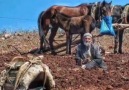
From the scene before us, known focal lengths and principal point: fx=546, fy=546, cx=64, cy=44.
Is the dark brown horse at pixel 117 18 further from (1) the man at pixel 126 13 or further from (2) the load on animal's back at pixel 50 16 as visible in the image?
(2) the load on animal's back at pixel 50 16

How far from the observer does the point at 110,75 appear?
11641 mm

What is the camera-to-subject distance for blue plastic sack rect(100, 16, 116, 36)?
753 inches

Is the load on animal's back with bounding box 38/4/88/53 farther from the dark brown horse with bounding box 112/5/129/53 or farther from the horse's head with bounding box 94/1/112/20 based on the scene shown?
the dark brown horse with bounding box 112/5/129/53

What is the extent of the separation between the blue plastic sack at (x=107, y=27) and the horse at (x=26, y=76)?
A: 11.2m

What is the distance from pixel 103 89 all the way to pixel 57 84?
1.01 m

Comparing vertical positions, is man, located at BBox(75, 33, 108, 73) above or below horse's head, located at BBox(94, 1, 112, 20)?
below

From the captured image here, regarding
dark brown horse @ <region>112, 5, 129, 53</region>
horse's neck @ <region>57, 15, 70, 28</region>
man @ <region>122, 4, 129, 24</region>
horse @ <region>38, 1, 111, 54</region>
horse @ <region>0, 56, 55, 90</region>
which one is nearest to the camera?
horse @ <region>0, 56, 55, 90</region>

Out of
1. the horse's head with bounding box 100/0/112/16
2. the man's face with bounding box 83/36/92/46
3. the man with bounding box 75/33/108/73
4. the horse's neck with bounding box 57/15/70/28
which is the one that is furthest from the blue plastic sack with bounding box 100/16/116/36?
the man's face with bounding box 83/36/92/46

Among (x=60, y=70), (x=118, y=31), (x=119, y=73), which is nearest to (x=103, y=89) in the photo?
(x=119, y=73)

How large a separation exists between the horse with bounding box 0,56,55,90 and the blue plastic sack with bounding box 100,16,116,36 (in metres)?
11.2

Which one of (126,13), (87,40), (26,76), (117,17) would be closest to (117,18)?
(117,17)

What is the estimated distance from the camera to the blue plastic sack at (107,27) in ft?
62.7

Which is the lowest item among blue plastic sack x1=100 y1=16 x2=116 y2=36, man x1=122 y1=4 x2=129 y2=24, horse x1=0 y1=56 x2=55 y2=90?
horse x1=0 y1=56 x2=55 y2=90

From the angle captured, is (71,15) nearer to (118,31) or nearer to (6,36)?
(118,31)
